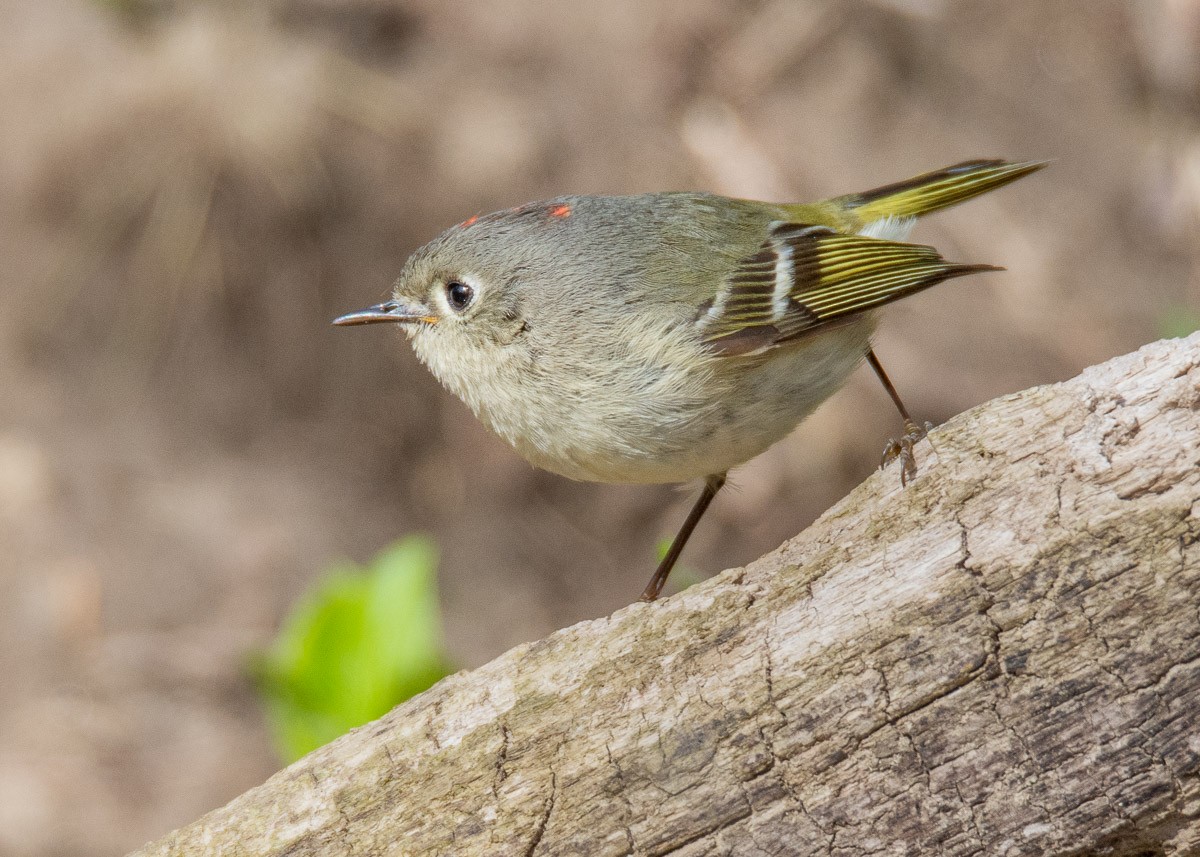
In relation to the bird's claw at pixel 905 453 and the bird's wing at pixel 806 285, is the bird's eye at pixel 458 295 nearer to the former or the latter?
the bird's wing at pixel 806 285

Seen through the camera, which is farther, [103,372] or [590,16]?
[590,16]

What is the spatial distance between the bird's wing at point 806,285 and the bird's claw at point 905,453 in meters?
0.35

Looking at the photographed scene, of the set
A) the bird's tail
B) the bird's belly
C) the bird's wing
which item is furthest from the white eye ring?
the bird's tail

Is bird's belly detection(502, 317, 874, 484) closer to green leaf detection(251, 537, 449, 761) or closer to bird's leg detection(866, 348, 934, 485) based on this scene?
bird's leg detection(866, 348, 934, 485)

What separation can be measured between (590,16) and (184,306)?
7.84ft

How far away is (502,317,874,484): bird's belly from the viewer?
2479 millimetres

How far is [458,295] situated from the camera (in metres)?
2.82

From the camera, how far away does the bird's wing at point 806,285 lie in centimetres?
260

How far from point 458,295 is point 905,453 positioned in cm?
120

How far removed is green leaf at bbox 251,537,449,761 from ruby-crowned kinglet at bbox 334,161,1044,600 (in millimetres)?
506

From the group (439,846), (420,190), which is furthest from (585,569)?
(439,846)

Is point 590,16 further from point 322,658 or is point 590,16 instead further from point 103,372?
point 322,658

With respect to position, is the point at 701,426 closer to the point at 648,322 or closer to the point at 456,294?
the point at 648,322

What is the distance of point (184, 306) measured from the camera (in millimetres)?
5188
